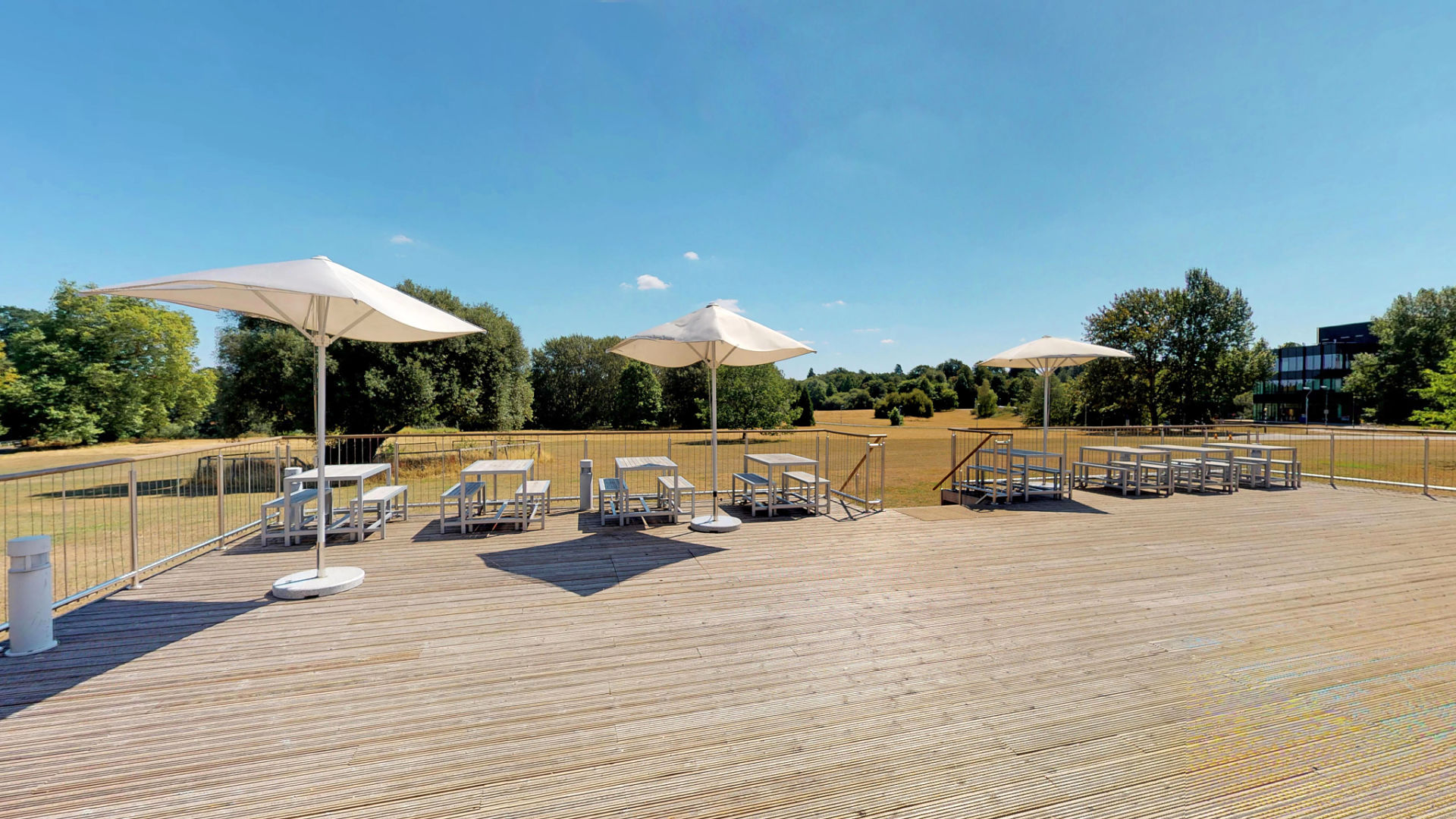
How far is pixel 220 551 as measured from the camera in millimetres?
5449

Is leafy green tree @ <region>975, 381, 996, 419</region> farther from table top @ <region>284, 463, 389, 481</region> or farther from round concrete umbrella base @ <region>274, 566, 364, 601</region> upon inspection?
round concrete umbrella base @ <region>274, 566, 364, 601</region>

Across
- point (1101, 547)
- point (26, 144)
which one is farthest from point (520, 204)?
point (1101, 547)

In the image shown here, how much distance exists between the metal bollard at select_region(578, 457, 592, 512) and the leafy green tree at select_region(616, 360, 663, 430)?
39.3m

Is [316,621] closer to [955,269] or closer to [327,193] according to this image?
[327,193]

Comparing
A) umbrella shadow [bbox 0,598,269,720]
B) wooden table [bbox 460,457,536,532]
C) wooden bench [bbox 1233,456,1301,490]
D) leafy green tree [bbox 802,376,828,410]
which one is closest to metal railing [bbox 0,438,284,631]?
umbrella shadow [bbox 0,598,269,720]

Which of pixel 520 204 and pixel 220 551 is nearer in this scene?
pixel 220 551

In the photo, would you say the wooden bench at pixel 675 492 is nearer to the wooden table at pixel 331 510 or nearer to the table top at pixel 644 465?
the table top at pixel 644 465

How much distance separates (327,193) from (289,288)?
18.0m

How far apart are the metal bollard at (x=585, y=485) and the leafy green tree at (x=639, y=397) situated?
3932 cm

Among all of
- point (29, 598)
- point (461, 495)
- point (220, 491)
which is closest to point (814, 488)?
point (461, 495)

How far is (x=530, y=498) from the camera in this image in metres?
6.72

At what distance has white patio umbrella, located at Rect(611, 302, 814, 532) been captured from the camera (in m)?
5.66

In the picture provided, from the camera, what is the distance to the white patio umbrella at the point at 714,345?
566cm

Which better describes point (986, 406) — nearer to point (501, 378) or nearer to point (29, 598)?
point (501, 378)
